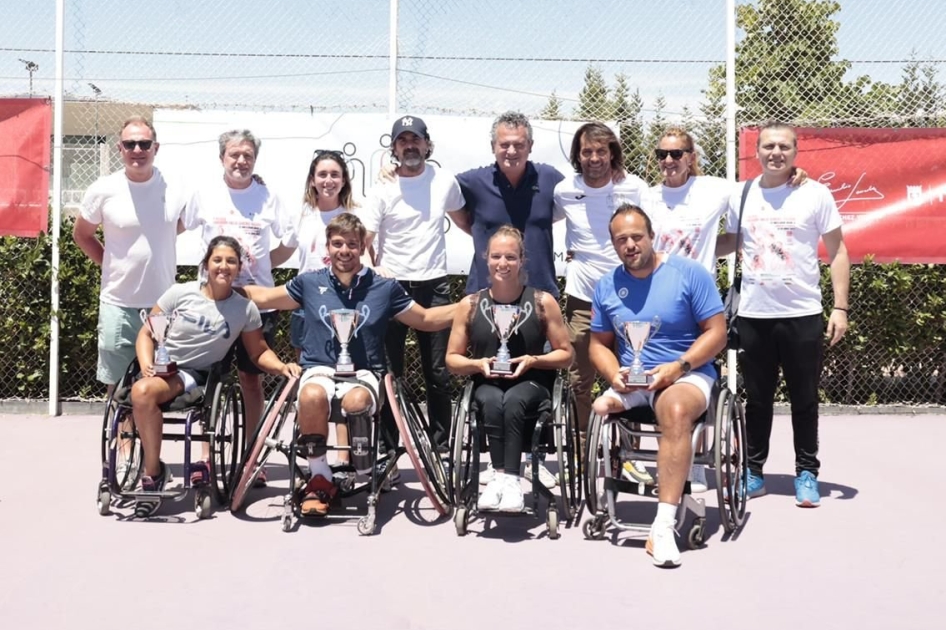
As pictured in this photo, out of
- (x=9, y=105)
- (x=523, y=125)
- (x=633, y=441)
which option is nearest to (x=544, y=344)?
(x=633, y=441)

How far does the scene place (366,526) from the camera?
4566 millimetres

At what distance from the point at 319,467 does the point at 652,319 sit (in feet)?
5.15

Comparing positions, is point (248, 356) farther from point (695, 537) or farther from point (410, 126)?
point (695, 537)

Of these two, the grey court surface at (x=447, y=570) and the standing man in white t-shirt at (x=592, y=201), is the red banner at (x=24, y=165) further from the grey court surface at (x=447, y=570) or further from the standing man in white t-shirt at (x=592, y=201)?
the standing man in white t-shirt at (x=592, y=201)

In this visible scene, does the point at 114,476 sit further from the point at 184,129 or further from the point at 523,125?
the point at 184,129

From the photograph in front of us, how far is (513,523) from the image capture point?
4.81m

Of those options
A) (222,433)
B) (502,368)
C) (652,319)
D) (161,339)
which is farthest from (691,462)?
(161,339)

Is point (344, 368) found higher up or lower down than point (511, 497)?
higher up

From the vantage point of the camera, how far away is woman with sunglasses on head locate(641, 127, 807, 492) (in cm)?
517

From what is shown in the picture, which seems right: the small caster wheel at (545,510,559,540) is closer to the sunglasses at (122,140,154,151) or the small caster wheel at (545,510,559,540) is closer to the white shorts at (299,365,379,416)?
the white shorts at (299,365,379,416)

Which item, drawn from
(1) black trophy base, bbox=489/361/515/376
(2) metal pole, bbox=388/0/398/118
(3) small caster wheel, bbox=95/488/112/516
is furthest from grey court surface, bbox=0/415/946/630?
(2) metal pole, bbox=388/0/398/118

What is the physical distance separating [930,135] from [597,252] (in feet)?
11.8

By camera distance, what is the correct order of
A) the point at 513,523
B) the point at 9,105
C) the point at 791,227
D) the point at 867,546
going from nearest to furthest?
the point at 867,546 → the point at 513,523 → the point at 791,227 → the point at 9,105

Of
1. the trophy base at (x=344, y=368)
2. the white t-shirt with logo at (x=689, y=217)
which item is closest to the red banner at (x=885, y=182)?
the white t-shirt with logo at (x=689, y=217)
